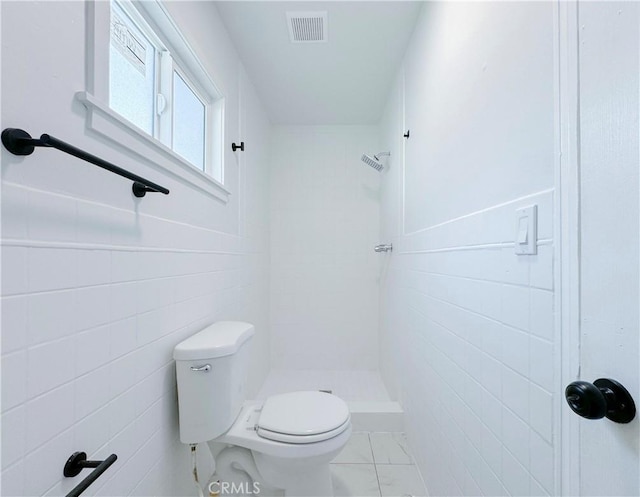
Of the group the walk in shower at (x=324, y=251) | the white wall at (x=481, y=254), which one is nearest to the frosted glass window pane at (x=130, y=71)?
the white wall at (x=481, y=254)

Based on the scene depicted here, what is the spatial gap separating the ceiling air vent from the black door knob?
1.91 meters

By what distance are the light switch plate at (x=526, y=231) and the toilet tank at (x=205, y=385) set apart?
3.36 ft

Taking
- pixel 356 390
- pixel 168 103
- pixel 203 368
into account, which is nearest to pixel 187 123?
pixel 168 103

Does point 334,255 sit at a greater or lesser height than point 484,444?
greater

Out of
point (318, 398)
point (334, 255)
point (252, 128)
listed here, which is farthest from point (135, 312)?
point (334, 255)

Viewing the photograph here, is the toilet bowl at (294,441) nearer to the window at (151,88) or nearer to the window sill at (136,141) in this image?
the window sill at (136,141)

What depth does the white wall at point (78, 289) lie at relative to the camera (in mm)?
604

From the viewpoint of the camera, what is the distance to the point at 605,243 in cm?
55

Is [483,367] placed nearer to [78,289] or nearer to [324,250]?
[78,289]

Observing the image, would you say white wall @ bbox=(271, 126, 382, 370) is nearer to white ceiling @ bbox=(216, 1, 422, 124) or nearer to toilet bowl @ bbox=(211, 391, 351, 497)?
white ceiling @ bbox=(216, 1, 422, 124)

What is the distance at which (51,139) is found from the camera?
0.59 metres

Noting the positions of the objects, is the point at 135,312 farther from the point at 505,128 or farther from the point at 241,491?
the point at 505,128

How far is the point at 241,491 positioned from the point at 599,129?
5.46 feet

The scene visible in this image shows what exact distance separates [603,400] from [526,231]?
40cm
